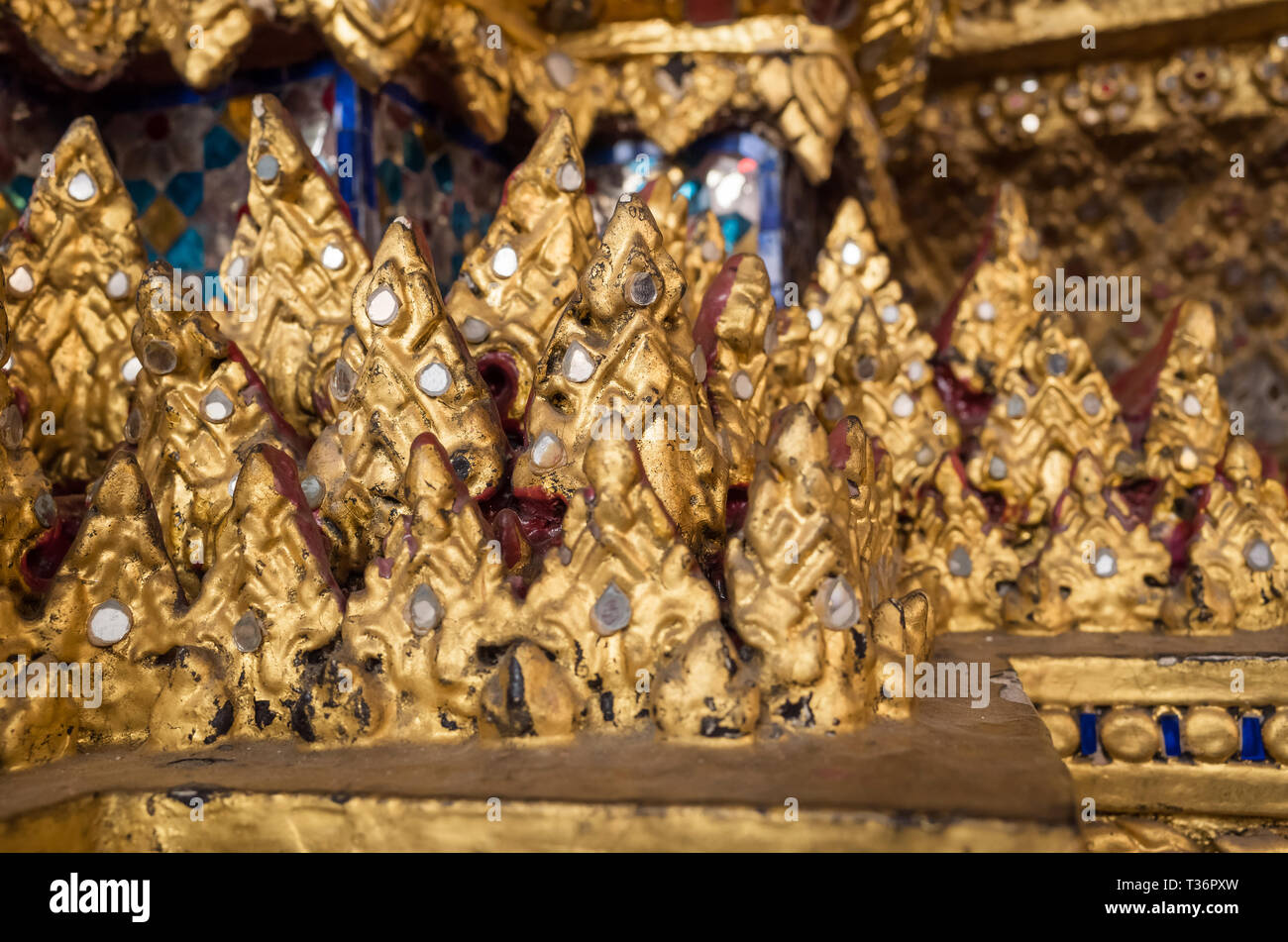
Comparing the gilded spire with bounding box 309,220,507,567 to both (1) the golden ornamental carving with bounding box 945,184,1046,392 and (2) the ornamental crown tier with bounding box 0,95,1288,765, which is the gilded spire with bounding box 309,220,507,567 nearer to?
(2) the ornamental crown tier with bounding box 0,95,1288,765

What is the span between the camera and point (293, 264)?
5.76 feet

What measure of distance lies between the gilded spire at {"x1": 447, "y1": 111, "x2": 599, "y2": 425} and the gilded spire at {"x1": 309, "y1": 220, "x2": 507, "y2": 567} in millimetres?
170

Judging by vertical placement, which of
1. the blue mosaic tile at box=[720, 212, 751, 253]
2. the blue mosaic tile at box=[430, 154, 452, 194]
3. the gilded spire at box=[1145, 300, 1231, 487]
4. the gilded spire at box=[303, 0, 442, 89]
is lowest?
the gilded spire at box=[1145, 300, 1231, 487]

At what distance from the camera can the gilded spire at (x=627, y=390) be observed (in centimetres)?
139

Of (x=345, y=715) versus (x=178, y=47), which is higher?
(x=178, y=47)

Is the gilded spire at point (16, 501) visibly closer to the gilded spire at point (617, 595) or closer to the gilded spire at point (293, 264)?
the gilded spire at point (293, 264)

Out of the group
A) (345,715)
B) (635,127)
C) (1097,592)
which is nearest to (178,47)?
(635,127)

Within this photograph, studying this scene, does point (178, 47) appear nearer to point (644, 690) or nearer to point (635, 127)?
point (635, 127)

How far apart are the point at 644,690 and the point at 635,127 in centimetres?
→ 153

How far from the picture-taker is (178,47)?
1855mm

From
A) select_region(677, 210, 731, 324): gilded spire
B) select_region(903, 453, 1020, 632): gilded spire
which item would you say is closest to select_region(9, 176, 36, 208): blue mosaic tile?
select_region(677, 210, 731, 324): gilded spire

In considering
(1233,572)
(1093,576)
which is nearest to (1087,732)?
(1093,576)

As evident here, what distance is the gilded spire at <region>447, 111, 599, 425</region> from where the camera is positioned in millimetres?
1619

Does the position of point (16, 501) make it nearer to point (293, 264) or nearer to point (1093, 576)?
point (293, 264)
